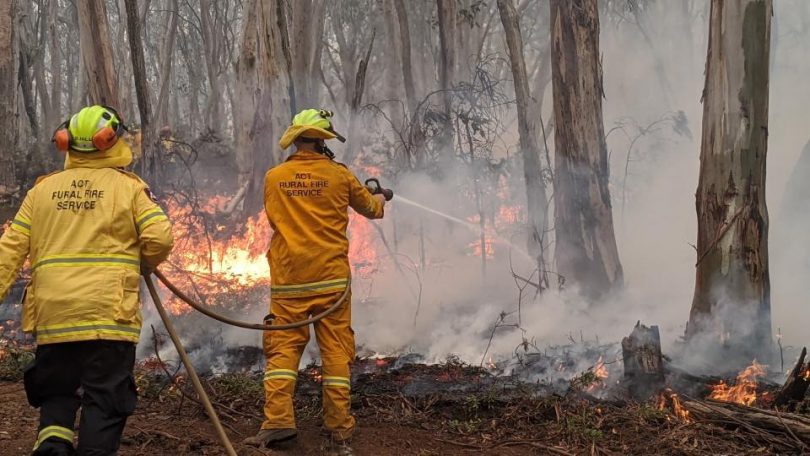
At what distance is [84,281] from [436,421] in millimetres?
2529

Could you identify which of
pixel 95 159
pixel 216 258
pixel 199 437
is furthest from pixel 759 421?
pixel 216 258

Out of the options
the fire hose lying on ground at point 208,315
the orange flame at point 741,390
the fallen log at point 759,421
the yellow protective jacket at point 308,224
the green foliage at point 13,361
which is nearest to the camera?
the fire hose lying on ground at point 208,315

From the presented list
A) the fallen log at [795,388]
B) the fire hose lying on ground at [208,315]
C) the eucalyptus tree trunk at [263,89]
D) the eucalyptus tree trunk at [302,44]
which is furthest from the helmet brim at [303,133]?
the eucalyptus tree trunk at [302,44]

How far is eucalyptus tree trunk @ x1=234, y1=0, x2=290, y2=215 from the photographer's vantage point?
8164 mm

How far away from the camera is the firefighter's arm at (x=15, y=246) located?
3105mm

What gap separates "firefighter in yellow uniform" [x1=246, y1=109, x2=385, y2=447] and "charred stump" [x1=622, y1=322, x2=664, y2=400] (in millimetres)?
2089

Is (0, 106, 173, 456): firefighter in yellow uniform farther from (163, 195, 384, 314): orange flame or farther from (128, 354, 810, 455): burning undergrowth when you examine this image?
(163, 195, 384, 314): orange flame

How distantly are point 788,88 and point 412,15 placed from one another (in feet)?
40.5

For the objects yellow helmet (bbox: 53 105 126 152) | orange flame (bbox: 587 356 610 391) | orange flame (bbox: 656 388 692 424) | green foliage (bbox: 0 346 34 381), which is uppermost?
yellow helmet (bbox: 53 105 126 152)

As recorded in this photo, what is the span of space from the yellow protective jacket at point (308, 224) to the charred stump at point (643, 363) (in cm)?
219

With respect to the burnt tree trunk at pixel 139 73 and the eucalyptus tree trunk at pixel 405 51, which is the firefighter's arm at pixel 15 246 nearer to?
the burnt tree trunk at pixel 139 73

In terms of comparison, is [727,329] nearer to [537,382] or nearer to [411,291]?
[537,382]

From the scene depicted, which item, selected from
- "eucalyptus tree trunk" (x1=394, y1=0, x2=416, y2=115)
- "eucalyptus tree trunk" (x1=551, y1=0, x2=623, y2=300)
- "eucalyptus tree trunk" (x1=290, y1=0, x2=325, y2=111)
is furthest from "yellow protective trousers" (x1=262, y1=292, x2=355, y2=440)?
"eucalyptus tree trunk" (x1=290, y1=0, x2=325, y2=111)

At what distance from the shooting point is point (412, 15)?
24.5 meters
